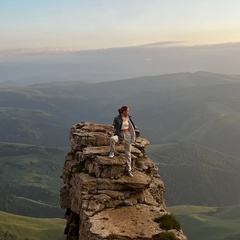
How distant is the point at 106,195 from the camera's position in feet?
119

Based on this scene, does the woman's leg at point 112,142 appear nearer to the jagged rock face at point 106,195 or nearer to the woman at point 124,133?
the woman at point 124,133

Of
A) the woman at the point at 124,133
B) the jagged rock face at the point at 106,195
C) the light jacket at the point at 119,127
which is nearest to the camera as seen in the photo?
the jagged rock face at the point at 106,195

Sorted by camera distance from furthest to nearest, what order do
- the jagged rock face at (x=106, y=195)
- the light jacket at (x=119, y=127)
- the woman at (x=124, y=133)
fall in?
the light jacket at (x=119, y=127), the woman at (x=124, y=133), the jagged rock face at (x=106, y=195)

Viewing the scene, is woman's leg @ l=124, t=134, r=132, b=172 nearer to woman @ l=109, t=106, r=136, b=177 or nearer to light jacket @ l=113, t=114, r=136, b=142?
woman @ l=109, t=106, r=136, b=177

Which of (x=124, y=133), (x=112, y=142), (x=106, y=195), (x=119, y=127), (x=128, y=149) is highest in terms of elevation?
(x=119, y=127)

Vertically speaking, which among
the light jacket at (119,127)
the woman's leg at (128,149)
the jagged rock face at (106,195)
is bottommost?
the jagged rock face at (106,195)

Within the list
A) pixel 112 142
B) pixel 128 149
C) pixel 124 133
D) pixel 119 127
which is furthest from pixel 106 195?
pixel 119 127

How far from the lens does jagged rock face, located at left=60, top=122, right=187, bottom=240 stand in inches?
1254

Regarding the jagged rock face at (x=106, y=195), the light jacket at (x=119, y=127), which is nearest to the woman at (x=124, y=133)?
the light jacket at (x=119, y=127)

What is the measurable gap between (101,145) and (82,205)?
11831 mm

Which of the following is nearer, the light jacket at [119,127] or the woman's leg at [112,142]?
the woman's leg at [112,142]

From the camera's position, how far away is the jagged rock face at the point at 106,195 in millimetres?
31859

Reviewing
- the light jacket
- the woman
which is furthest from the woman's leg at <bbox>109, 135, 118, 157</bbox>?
the light jacket

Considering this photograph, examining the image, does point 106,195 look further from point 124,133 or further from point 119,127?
point 119,127
